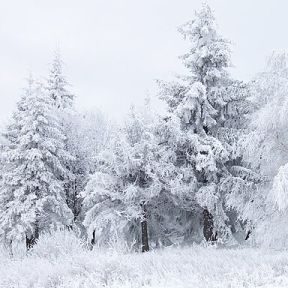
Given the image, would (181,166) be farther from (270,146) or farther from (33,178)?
(33,178)

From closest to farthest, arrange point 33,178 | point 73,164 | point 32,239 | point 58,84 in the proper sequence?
point 33,178 → point 32,239 → point 73,164 → point 58,84

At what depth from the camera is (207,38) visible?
70.1 feet

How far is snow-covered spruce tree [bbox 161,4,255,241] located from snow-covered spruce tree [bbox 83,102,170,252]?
3.80 feet

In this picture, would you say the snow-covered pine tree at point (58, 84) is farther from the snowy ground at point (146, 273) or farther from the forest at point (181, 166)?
the snowy ground at point (146, 273)

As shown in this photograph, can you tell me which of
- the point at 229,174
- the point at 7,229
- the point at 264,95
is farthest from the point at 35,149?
the point at 264,95

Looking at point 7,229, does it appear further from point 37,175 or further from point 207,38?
point 207,38

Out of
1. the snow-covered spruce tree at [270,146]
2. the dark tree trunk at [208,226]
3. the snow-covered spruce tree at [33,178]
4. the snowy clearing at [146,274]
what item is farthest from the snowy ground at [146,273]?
the snow-covered spruce tree at [33,178]

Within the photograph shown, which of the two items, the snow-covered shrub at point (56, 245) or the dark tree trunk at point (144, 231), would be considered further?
the dark tree trunk at point (144, 231)

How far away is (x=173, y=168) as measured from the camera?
2045 cm

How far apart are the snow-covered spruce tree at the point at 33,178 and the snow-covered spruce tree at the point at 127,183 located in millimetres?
3289

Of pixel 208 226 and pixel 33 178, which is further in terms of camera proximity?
pixel 33 178

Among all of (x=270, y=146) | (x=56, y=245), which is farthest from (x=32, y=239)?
(x=270, y=146)

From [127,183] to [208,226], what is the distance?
4.37 metres

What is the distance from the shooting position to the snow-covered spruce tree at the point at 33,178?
75.7ft
